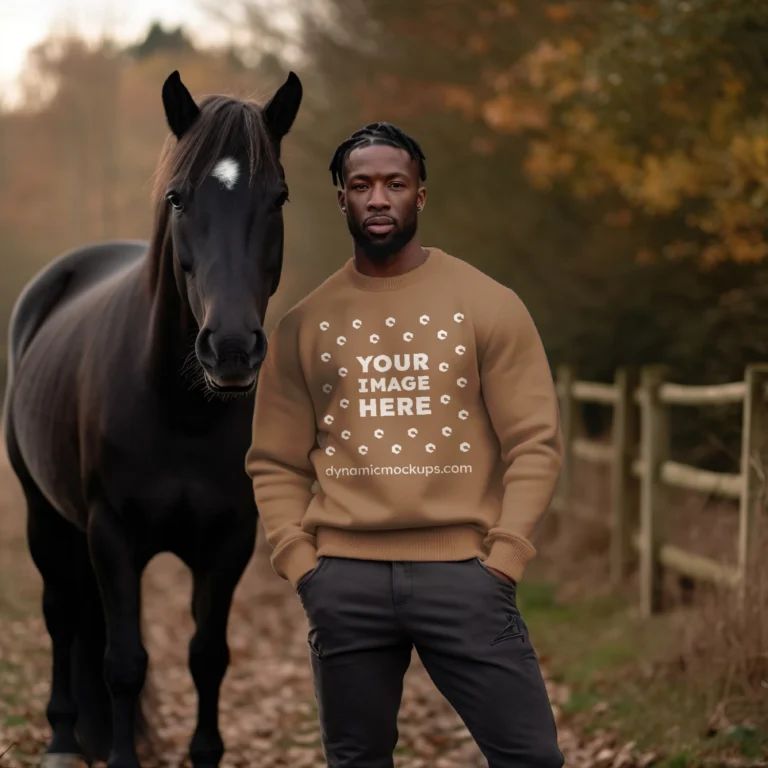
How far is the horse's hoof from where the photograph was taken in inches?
190

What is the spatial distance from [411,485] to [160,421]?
1436mm

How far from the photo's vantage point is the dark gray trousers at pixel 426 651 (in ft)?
9.11

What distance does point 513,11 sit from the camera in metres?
10.2

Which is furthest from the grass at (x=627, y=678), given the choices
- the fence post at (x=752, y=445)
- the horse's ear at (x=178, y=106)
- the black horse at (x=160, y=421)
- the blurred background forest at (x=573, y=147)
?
the horse's ear at (x=178, y=106)

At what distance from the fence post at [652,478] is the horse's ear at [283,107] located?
4.65m

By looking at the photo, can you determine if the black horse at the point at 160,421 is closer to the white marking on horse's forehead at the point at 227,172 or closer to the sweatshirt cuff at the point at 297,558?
the white marking on horse's forehead at the point at 227,172

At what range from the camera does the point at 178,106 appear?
11.8 ft

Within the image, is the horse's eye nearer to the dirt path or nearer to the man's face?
the man's face

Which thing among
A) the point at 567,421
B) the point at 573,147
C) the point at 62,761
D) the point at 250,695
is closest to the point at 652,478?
the point at 567,421

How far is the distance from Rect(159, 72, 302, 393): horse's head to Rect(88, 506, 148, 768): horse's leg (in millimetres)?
920

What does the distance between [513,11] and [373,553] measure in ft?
26.9

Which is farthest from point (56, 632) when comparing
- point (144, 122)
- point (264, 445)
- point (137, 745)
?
point (144, 122)

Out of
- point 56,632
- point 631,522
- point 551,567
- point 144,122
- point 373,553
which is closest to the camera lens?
point 373,553

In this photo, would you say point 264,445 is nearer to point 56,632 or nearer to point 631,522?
point 56,632
